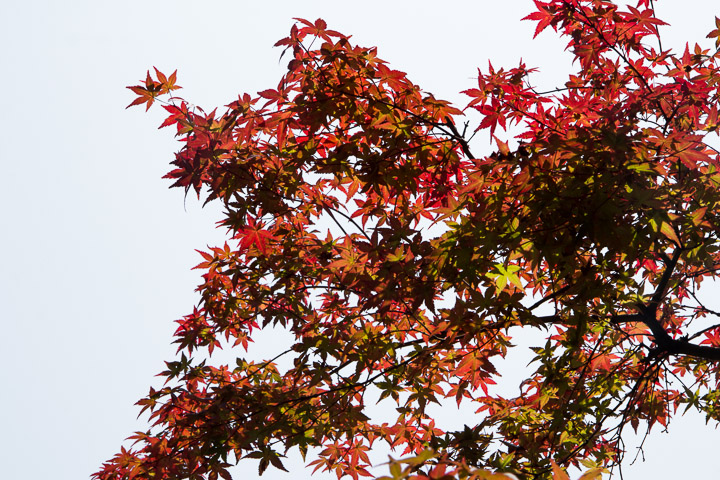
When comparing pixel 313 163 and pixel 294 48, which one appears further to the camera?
pixel 313 163

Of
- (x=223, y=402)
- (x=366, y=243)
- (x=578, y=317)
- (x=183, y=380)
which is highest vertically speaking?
(x=183, y=380)

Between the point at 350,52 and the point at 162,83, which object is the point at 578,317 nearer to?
the point at 350,52

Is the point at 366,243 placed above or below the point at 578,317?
above

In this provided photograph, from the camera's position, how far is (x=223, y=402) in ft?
11.6

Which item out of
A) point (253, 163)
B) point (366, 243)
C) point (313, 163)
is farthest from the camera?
point (313, 163)

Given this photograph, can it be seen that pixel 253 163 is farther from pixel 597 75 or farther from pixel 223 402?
pixel 597 75

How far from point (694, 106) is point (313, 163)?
2279 mm

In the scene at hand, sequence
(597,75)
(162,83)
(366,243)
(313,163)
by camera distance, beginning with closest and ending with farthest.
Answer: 1. (366,243)
2. (162,83)
3. (313,163)
4. (597,75)

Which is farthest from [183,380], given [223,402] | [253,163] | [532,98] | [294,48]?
[532,98]

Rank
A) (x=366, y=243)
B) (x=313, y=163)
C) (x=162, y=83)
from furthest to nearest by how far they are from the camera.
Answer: (x=313, y=163) < (x=162, y=83) < (x=366, y=243)

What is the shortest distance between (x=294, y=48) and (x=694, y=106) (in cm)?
233

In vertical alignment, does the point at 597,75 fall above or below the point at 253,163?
above

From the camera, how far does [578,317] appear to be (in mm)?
3285

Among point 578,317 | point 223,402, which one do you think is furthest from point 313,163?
point 578,317
